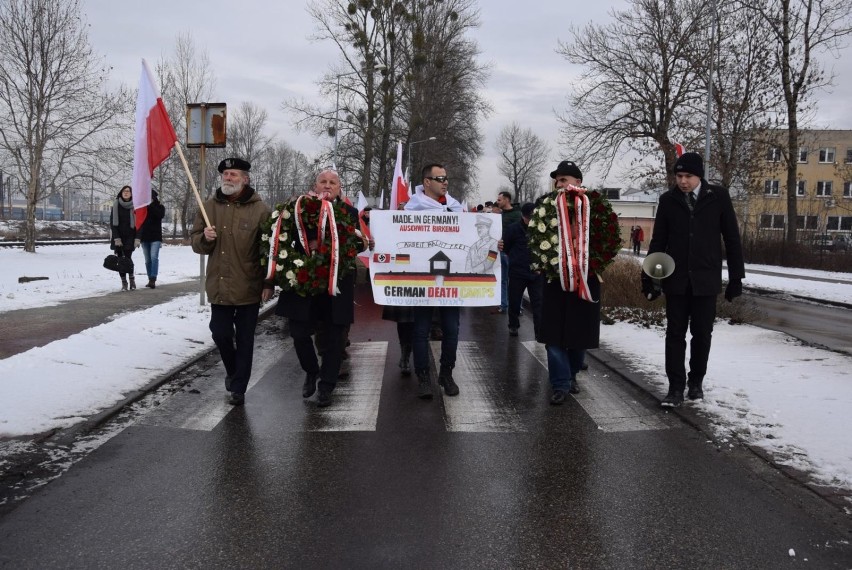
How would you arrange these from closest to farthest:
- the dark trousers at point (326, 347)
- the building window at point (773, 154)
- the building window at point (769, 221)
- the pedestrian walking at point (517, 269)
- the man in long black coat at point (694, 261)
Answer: the man in long black coat at point (694, 261)
the dark trousers at point (326, 347)
the pedestrian walking at point (517, 269)
the building window at point (773, 154)
the building window at point (769, 221)

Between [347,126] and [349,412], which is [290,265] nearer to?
[349,412]

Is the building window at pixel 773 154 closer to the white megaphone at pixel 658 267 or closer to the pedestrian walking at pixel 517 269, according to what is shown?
the pedestrian walking at pixel 517 269

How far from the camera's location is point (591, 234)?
Answer: 5977 mm

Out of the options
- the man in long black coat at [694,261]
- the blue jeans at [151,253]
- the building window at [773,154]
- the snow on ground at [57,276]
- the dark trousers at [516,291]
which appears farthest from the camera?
the building window at [773,154]

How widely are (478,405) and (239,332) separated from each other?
Answer: 2.16 m

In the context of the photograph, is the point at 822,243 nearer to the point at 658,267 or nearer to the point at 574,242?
the point at 658,267

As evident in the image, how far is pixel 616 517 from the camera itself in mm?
3691

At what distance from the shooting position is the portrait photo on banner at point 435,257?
667 centimetres

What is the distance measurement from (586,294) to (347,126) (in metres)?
34.3

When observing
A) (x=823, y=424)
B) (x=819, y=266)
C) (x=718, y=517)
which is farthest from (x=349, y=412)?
(x=819, y=266)

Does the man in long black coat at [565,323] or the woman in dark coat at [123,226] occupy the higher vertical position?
the woman in dark coat at [123,226]

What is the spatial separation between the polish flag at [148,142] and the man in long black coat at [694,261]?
4770 millimetres

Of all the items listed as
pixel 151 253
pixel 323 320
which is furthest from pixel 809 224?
pixel 323 320

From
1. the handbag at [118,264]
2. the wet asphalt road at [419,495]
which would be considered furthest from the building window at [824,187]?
the wet asphalt road at [419,495]
